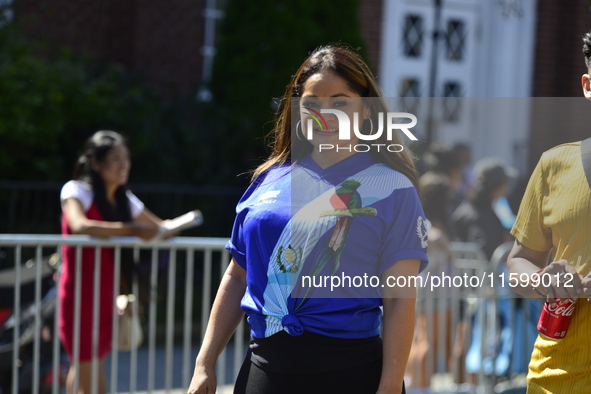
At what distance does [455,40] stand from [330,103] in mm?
10708

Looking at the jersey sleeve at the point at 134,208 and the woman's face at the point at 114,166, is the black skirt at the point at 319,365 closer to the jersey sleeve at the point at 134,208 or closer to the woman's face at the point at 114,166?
the woman's face at the point at 114,166

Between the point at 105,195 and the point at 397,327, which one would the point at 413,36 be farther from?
the point at 397,327

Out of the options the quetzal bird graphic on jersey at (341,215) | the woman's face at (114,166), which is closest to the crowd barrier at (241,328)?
the woman's face at (114,166)

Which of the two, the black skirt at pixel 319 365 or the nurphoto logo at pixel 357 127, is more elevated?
the nurphoto logo at pixel 357 127

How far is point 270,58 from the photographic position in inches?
390

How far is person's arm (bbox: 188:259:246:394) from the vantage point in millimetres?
2416

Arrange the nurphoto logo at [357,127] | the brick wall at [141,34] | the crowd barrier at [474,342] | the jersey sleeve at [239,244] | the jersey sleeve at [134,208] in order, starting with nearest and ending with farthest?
1. the nurphoto logo at [357,127]
2. the jersey sleeve at [239,244]
3. the jersey sleeve at [134,208]
4. the crowd barrier at [474,342]
5. the brick wall at [141,34]

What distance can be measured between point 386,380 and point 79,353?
276 cm

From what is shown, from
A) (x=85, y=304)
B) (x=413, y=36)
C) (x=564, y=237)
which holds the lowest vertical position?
(x=85, y=304)

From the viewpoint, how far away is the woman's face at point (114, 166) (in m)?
4.65

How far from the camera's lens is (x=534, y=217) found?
7.29 ft

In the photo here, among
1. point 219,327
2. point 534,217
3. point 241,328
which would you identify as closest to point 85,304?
point 241,328

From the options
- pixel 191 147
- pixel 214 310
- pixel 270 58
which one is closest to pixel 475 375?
pixel 214 310

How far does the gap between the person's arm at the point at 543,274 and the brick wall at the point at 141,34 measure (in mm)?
8862
